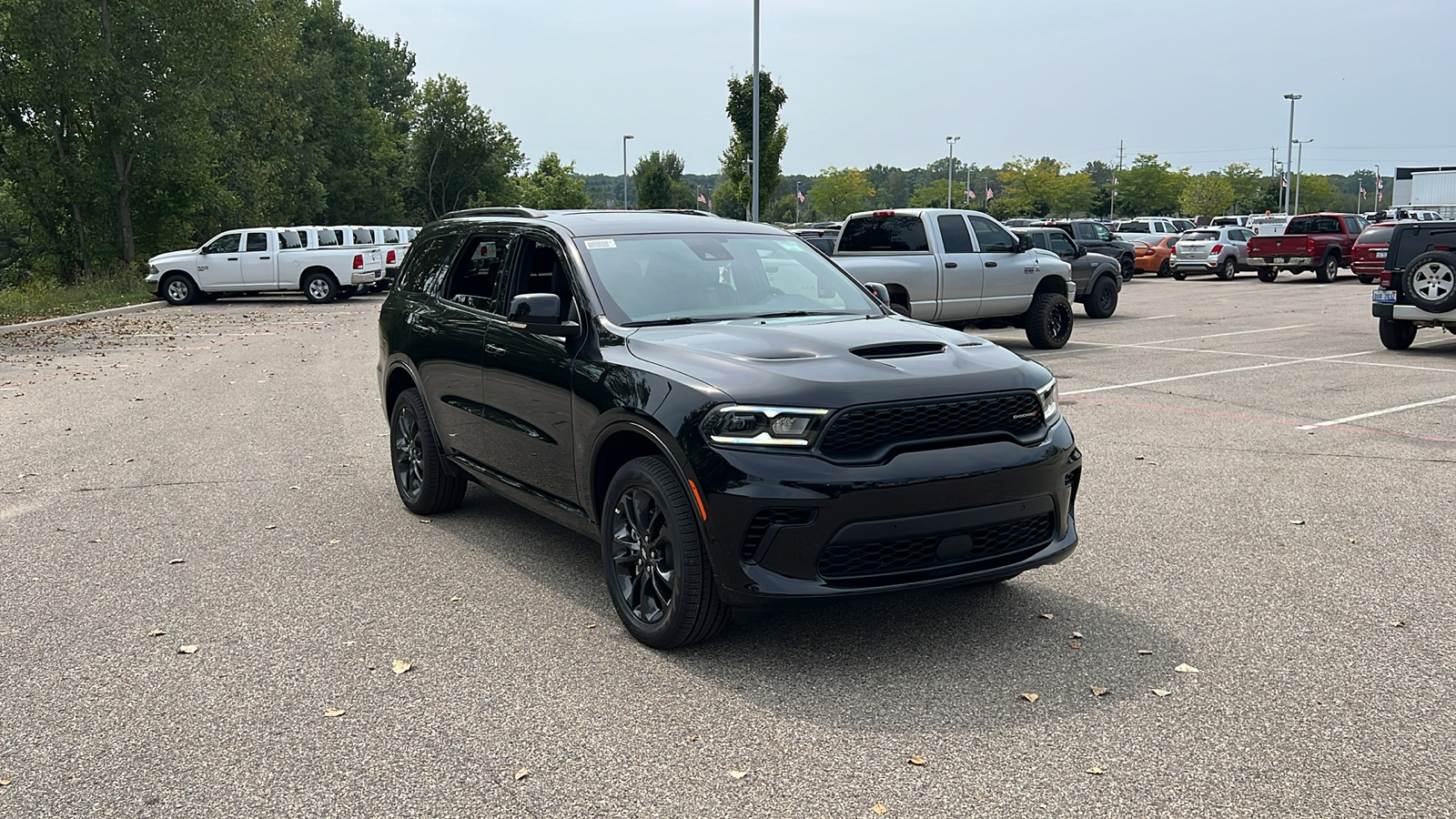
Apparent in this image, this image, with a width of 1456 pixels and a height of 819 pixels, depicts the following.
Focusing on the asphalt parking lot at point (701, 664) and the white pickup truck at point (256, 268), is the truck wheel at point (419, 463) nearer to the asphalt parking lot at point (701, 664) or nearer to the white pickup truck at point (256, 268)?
the asphalt parking lot at point (701, 664)

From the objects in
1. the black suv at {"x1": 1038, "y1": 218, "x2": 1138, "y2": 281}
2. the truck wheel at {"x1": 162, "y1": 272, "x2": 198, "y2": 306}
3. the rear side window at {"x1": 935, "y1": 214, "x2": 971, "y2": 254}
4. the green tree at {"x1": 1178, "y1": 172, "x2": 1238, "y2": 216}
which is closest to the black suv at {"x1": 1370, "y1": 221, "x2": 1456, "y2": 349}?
the rear side window at {"x1": 935, "y1": 214, "x2": 971, "y2": 254}

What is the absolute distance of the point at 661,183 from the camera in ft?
339

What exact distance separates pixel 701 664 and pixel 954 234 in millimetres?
12593

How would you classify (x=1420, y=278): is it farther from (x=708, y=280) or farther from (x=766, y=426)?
(x=766, y=426)

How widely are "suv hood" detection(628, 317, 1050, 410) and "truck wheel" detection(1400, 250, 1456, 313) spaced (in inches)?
466

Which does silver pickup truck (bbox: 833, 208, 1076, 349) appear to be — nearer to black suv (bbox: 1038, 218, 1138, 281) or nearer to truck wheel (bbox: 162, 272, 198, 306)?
black suv (bbox: 1038, 218, 1138, 281)

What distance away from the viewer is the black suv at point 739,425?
4.43 m

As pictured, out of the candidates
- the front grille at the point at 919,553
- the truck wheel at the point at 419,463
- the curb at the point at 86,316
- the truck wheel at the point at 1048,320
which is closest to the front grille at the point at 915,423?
the front grille at the point at 919,553

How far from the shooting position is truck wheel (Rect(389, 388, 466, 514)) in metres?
7.08

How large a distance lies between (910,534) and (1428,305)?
13044 millimetres

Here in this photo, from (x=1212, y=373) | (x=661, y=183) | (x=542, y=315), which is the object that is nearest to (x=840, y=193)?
(x=661, y=183)

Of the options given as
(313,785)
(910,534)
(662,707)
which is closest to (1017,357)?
(910,534)

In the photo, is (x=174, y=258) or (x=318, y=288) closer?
(x=174, y=258)

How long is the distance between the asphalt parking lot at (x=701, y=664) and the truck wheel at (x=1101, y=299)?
45.7ft
